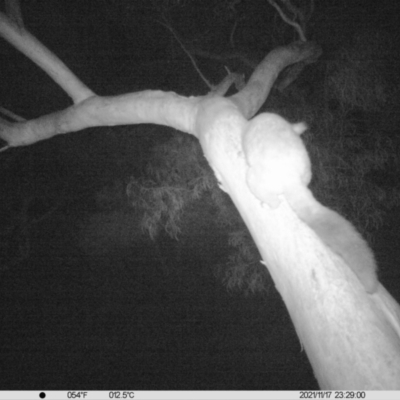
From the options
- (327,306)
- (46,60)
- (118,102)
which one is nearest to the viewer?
(327,306)

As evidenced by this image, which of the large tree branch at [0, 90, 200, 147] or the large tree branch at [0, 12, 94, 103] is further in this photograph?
the large tree branch at [0, 12, 94, 103]

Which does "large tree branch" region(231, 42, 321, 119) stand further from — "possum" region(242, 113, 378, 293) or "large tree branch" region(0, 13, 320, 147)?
"possum" region(242, 113, 378, 293)

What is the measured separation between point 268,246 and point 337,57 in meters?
4.11

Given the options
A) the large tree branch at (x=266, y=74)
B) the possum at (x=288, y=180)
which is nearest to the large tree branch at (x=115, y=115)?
the large tree branch at (x=266, y=74)

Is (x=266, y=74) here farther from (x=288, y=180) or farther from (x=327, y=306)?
(x=327, y=306)

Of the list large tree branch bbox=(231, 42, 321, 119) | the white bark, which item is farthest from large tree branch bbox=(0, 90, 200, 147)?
the white bark

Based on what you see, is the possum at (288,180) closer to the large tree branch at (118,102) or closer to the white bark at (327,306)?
the white bark at (327,306)

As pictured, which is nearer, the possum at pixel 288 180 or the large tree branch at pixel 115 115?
the possum at pixel 288 180

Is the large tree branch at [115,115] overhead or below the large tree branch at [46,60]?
below

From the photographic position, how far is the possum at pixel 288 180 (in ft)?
5.19

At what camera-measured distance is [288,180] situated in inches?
70.7

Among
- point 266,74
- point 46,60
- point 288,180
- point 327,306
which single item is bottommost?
point 327,306

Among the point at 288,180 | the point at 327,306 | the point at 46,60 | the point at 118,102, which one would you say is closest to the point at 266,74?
the point at 118,102

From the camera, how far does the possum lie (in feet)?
5.19
